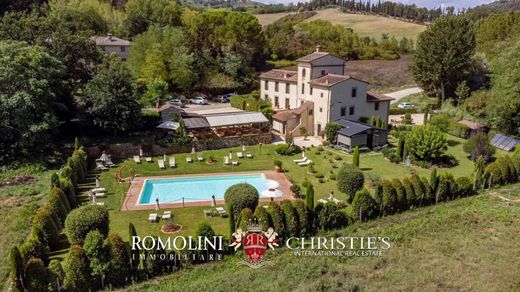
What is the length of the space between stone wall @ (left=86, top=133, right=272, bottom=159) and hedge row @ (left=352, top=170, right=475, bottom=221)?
17216mm

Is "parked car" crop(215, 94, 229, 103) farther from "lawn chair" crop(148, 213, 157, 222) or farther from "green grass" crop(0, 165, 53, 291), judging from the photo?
"lawn chair" crop(148, 213, 157, 222)

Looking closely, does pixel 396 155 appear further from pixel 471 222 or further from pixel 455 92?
pixel 455 92

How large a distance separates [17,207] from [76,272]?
1150cm

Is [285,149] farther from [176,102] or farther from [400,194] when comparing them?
[176,102]

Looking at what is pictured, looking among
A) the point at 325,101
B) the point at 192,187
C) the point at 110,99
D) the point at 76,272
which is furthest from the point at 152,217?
the point at 325,101

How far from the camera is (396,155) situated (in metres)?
33.7

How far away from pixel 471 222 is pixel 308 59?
26291 millimetres

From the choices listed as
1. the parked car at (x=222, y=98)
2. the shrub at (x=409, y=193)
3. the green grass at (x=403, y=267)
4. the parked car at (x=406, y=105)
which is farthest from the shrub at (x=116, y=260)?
the parked car at (x=406, y=105)

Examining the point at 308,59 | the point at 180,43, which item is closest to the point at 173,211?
the point at 308,59

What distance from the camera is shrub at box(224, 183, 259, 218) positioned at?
68.4 feet

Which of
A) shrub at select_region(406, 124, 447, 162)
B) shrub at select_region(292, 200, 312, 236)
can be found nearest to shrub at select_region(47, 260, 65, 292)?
shrub at select_region(292, 200, 312, 236)

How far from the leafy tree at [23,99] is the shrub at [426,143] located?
28.2 m

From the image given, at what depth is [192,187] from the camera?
28922mm

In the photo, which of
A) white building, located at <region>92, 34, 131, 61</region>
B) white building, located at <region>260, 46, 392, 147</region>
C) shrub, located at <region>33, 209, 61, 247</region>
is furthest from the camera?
white building, located at <region>92, 34, 131, 61</region>
